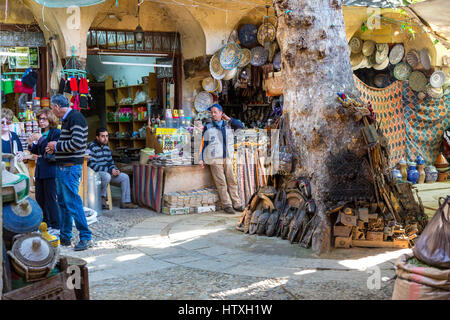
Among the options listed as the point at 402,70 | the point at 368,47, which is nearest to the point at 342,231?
the point at 368,47

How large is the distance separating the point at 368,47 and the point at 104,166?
23.5 ft

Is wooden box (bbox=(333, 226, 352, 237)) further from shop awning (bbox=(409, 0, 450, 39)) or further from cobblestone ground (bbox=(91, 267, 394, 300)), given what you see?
shop awning (bbox=(409, 0, 450, 39))

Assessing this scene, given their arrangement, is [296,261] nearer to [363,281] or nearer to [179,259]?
[363,281]

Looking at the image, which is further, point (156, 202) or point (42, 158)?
point (156, 202)

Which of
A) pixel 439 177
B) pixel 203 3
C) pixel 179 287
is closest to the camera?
pixel 179 287

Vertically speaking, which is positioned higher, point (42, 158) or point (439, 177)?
point (42, 158)

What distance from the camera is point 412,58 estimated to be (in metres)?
11.7

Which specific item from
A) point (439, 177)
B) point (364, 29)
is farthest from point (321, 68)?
point (439, 177)

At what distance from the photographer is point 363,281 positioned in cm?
416

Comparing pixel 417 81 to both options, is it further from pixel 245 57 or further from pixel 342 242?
pixel 342 242

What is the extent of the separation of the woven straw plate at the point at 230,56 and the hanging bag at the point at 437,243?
274 inches

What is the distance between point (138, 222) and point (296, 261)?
10.1 ft
